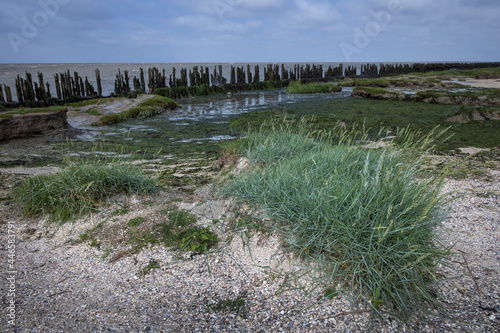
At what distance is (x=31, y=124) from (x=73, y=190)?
6985 mm

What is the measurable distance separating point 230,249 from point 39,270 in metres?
1.77

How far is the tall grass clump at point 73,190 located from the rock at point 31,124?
5.92m

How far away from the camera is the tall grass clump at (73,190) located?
12.1ft

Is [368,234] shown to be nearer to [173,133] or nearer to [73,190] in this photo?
[73,190]

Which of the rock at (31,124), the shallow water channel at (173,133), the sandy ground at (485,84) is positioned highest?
the sandy ground at (485,84)

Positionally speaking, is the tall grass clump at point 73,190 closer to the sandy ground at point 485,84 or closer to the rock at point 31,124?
the rock at point 31,124

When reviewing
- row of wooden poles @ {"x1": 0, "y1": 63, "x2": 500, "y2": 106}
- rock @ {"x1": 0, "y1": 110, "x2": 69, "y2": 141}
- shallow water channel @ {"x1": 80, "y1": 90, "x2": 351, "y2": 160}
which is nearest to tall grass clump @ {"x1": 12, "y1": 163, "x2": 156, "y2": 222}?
shallow water channel @ {"x1": 80, "y1": 90, "x2": 351, "y2": 160}

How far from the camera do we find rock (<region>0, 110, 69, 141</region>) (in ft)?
28.0

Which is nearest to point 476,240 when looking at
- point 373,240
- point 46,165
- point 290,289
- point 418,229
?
point 418,229

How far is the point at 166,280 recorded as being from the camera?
268cm

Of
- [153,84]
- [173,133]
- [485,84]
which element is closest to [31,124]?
[173,133]

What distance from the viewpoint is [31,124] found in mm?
9047

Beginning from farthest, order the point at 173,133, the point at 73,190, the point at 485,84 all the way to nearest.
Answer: the point at 485,84
the point at 173,133
the point at 73,190

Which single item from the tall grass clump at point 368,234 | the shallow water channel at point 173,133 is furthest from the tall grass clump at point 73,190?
the shallow water channel at point 173,133
